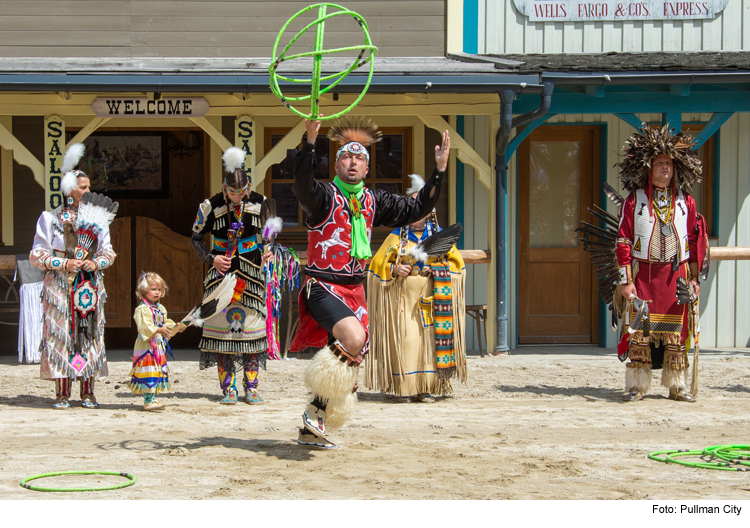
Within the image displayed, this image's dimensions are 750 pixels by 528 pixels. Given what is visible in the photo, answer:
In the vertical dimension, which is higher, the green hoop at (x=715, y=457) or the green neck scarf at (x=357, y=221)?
the green neck scarf at (x=357, y=221)

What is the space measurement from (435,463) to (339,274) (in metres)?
1.19

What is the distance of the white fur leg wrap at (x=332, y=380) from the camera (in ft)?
16.0

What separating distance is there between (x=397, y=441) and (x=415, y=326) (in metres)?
1.69

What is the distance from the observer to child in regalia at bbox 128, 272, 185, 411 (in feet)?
21.1

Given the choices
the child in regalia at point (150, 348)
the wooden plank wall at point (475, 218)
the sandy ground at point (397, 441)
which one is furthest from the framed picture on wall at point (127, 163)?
the child in regalia at point (150, 348)

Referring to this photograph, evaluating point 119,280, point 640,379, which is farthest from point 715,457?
point 119,280

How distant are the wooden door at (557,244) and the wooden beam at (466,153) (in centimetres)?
122

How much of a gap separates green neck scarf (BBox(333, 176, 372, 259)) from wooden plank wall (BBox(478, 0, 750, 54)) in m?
5.39

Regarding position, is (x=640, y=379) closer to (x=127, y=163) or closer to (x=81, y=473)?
(x=81, y=473)

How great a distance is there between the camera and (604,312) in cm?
1038

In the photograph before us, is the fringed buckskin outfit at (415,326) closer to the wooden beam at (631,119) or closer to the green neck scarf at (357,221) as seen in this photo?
the green neck scarf at (357,221)

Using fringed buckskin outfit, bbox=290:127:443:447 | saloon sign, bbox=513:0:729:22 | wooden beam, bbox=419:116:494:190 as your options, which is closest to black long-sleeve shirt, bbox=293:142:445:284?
fringed buckskin outfit, bbox=290:127:443:447

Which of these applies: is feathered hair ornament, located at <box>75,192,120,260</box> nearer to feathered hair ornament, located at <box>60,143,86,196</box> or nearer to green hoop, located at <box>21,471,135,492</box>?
feathered hair ornament, located at <box>60,143,86,196</box>

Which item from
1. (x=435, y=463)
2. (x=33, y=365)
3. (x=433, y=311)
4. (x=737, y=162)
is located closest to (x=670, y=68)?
(x=737, y=162)
